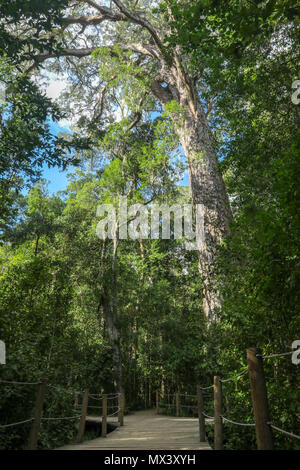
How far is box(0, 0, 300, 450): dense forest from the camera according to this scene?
4.11 meters

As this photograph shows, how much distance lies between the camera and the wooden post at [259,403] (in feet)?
Answer: 8.95

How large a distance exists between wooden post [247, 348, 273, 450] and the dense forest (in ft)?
2.05

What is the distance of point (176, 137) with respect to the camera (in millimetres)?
14031

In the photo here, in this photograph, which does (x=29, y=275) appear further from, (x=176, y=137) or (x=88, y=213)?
(x=88, y=213)

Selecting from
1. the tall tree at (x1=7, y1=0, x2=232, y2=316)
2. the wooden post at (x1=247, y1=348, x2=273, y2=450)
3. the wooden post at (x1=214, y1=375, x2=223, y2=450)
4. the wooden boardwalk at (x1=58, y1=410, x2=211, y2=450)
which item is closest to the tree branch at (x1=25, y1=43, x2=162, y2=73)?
the tall tree at (x1=7, y1=0, x2=232, y2=316)

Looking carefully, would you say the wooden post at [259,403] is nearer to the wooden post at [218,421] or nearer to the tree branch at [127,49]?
the wooden post at [218,421]

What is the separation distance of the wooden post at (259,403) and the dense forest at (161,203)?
626mm

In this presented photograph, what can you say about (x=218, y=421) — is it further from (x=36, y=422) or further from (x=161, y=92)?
(x=161, y=92)

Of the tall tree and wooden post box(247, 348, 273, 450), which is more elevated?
the tall tree

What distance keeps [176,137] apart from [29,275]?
27.1 ft

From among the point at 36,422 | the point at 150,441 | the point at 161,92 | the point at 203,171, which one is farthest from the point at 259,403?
the point at 161,92

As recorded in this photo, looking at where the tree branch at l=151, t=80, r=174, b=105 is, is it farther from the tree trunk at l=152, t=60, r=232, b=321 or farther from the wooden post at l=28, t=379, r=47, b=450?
the wooden post at l=28, t=379, r=47, b=450

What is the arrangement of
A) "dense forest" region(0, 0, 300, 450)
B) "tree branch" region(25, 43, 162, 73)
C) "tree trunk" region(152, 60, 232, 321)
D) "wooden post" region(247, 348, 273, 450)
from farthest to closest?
"tree branch" region(25, 43, 162, 73) → "tree trunk" region(152, 60, 232, 321) → "dense forest" region(0, 0, 300, 450) → "wooden post" region(247, 348, 273, 450)
